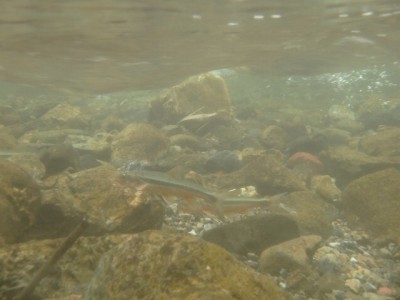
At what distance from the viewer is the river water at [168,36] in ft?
42.4

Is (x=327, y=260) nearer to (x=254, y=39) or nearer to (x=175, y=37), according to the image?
(x=175, y=37)

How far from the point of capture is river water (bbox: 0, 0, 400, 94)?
12.9 m

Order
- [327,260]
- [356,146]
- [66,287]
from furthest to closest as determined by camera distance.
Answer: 1. [356,146]
2. [327,260]
3. [66,287]

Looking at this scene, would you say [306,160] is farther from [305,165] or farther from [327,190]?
[327,190]

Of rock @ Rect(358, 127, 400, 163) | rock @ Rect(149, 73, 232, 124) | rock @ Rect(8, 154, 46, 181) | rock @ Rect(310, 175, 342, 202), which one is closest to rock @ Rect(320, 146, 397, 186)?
rock @ Rect(310, 175, 342, 202)

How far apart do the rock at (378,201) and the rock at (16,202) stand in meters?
7.09

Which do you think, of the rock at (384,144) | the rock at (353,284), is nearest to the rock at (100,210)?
the rock at (353,284)

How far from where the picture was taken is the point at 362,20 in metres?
17.1

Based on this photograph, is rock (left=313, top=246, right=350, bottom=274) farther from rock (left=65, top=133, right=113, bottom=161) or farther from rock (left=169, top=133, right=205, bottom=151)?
rock (left=169, top=133, right=205, bottom=151)

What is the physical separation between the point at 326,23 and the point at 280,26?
2.41 m

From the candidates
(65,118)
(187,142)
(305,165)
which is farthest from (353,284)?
(65,118)

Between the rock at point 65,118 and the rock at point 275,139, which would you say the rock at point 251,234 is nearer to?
the rock at point 275,139

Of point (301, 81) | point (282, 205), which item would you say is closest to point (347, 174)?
point (282, 205)

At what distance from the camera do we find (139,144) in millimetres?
14391
